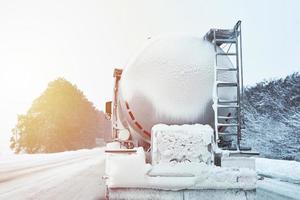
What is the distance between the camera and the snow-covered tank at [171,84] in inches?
185

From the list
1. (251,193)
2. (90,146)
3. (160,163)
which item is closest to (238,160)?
(251,193)

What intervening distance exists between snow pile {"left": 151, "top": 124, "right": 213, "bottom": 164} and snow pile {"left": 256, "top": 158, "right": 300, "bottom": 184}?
6.19m

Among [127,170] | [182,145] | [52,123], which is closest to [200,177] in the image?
[182,145]

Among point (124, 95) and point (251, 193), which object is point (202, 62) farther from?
point (251, 193)

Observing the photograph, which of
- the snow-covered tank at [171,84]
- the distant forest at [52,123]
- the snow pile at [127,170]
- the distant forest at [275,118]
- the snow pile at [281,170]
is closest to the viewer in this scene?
the snow pile at [127,170]

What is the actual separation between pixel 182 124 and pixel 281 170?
24.7 ft

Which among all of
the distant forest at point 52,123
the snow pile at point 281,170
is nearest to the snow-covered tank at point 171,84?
the snow pile at point 281,170

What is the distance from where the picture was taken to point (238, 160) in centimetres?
402

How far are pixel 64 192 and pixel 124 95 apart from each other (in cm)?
356

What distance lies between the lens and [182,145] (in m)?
3.98

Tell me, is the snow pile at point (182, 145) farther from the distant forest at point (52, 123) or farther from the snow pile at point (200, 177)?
the distant forest at point (52, 123)

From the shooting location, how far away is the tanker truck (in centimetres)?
384

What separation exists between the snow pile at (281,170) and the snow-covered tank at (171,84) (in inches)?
226

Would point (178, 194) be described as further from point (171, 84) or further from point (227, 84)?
point (227, 84)
